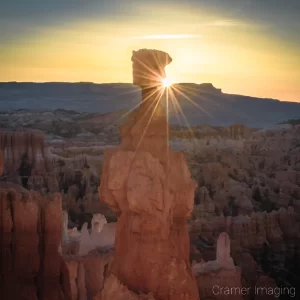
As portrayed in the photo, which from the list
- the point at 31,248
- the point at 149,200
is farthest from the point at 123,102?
the point at 149,200

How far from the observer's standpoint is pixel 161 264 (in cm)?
664

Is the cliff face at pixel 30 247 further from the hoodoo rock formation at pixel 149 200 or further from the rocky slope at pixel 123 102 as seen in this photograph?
the rocky slope at pixel 123 102

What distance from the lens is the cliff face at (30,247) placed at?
981 centimetres

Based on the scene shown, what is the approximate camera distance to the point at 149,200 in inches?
259

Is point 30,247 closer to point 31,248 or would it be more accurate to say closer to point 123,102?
point 31,248

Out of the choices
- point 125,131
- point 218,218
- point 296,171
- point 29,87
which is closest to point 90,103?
point 29,87

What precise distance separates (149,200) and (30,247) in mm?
3946

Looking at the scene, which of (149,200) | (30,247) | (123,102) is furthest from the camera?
(123,102)

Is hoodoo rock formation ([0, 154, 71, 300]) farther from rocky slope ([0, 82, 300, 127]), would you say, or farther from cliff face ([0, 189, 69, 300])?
rocky slope ([0, 82, 300, 127])

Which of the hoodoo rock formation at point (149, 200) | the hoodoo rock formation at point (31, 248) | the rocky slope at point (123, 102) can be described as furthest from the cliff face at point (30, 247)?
the rocky slope at point (123, 102)

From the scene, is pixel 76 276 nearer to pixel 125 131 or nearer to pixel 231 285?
pixel 231 285

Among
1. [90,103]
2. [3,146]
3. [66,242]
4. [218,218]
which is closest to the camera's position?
[66,242]

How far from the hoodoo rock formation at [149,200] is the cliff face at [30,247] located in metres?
3.29

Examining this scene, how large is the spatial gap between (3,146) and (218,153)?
17259 millimetres
